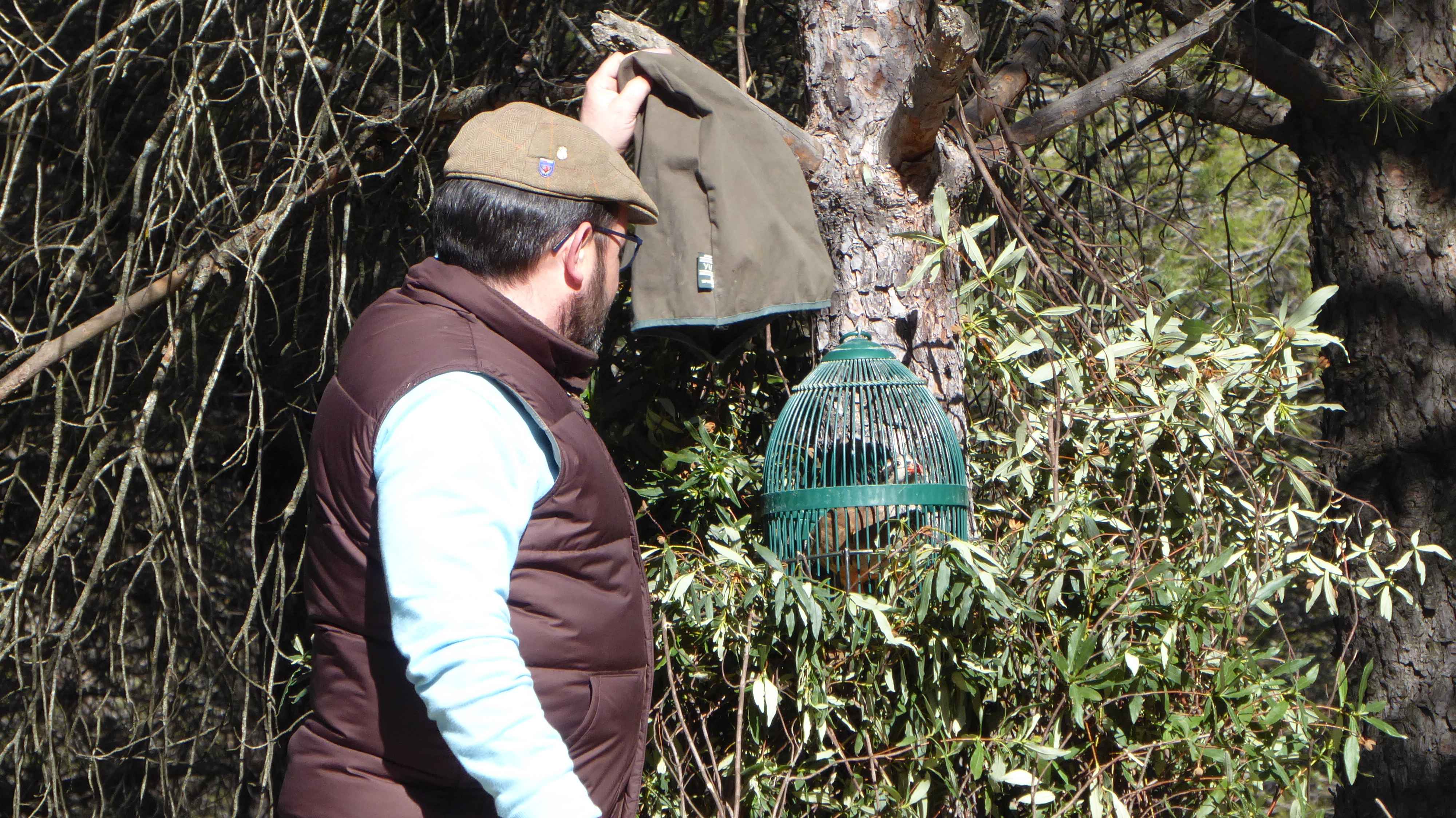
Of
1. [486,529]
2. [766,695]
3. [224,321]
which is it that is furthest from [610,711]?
[224,321]

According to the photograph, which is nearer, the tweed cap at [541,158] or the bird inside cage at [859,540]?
the tweed cap at [541,158]

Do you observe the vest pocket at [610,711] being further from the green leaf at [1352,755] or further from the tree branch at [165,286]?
the tree branch at [165,286]

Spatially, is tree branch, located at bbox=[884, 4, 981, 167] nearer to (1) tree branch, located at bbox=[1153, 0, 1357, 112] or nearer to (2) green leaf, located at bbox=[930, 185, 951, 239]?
(2) green leaf, located at bbox=[930, 185, 951, 239]

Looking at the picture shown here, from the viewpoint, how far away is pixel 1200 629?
1859 millimetres

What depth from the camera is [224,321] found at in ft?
9.78

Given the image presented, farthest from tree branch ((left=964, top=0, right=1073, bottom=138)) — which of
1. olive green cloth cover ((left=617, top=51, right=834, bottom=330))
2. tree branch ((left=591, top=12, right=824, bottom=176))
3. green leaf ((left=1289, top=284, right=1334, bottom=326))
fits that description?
green leaf ((left=1289, top=284, right=1334, bottom=326))

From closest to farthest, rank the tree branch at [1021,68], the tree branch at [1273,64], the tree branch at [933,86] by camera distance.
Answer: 1. the tree branch at [933,86]
2. the tree branch at [1021,68]
3. the tree branch at [1273,64]

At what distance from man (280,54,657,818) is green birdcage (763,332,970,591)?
0.57 metres

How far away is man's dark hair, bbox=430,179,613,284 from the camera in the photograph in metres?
1.41

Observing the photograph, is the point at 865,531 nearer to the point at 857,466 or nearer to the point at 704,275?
the point at 857,466

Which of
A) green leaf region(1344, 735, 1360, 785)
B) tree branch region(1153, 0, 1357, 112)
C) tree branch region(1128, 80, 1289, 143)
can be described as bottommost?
green leaf region(1344, 735, 1360, 785)

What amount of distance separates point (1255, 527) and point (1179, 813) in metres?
0.53

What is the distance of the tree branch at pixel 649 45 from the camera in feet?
7.22

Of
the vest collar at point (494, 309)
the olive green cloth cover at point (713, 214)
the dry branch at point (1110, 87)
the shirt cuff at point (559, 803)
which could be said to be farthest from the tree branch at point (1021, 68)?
the shirt cuff at point (559, 803)
